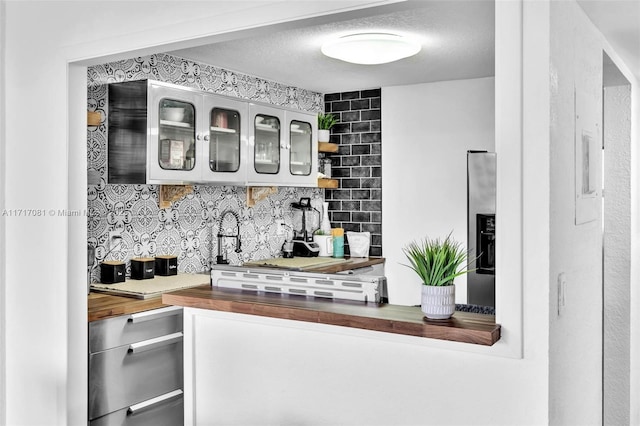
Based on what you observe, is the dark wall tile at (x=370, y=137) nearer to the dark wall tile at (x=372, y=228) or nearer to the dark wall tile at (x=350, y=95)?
the dark wall tile at (x=350, y=95)

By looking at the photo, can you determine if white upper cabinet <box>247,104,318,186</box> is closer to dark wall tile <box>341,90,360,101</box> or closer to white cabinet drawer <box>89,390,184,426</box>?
dark wall tile <box>341,90,360,101</box>

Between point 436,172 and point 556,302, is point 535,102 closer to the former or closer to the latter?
point 556,302

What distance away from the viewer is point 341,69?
4.63m

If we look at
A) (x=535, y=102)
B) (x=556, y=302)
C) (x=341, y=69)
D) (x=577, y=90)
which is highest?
(x=341, y=69)

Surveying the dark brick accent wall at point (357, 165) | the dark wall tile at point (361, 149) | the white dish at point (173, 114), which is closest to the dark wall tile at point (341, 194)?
the dark brick accent wall at point (357, 165)

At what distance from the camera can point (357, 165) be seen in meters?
5.56

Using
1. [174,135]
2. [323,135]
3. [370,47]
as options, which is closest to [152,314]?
[174,135]

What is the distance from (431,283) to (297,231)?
3446mm

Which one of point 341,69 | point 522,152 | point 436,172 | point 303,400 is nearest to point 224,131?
point 341,69

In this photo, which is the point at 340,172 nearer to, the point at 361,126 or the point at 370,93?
the point at 361,126

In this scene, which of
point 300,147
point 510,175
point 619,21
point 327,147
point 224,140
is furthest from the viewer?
point 327,147

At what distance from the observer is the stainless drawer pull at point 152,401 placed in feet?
10.9

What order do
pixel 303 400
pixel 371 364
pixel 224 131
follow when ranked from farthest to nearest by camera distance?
pixel 224 131 → pixel 303 400 → pixel 371 364

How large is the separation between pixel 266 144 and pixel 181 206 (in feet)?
2.53
